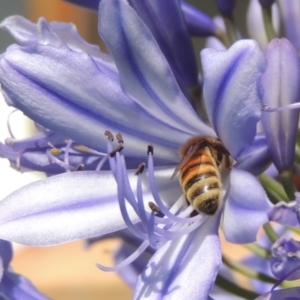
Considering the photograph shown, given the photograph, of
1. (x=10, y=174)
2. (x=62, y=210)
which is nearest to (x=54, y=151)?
(x=62, y=210)

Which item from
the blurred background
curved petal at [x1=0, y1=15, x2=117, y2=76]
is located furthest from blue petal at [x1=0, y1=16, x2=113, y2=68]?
the blurred background

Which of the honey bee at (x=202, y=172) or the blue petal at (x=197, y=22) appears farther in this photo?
the blue petal at (x=197, y=22)

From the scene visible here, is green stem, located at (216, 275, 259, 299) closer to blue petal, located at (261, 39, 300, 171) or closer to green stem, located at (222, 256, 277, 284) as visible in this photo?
green stem, located at (222, 256, 277, 284)

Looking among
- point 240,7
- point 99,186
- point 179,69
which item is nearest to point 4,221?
point 99,186

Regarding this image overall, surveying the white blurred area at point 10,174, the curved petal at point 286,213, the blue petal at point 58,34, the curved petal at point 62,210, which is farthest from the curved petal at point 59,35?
the white blurred area at point 10,174

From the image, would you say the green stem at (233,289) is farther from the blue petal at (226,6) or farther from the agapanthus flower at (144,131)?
the blue petal at (226,6)

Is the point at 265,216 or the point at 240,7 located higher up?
the point at 265,216

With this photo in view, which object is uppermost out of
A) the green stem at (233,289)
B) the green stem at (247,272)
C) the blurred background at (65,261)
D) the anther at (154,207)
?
the anther at (154,207)

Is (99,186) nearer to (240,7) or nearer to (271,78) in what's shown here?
(271,78)
